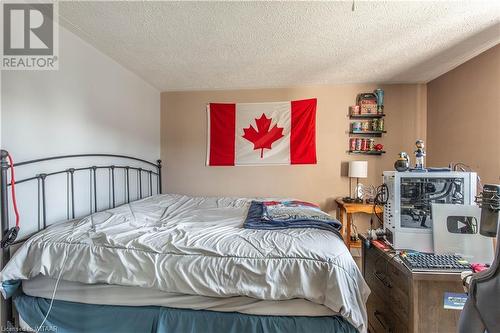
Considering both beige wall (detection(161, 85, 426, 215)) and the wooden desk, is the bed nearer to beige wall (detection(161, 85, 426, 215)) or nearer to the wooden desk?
the wooden desk

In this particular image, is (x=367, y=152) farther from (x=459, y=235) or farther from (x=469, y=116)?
(x=459, y=235)

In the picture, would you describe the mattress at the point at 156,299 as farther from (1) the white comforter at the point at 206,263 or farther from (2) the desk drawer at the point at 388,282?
(2) the desk drawer at the point at 388,282

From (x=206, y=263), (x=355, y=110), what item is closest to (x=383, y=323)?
(x=206, y=263)

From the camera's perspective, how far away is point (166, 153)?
3.22m

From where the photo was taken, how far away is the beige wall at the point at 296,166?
9.64 ft

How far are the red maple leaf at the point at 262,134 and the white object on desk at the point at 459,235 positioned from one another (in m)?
2.09

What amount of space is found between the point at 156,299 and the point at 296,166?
2.31 m

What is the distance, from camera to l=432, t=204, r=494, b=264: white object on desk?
108 centimetres

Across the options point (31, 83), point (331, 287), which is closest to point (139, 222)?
point (31, 83)

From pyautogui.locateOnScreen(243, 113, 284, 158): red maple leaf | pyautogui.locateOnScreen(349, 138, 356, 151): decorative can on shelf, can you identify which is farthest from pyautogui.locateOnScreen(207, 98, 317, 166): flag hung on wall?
pyautogui.locateOnScreen(349, 138, 356, 151): decorative can on shelf

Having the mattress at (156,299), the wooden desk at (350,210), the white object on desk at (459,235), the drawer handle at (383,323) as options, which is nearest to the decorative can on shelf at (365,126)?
the wooden desk at (350,210)

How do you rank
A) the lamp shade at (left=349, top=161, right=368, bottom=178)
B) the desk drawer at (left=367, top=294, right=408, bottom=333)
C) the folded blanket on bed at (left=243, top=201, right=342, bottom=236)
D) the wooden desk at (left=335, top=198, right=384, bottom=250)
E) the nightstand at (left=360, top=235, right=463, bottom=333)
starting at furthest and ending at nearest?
the lamp shade at (left=349, top=161, right=368, bottom=178) < the wooden desk at (left=335, top=198, right=384, bottom=250) < the folded blanket on bed at (left=243, top=201, right=342, bottom=236) < the desk drawer at (left=367, top=294, right=408, bottom=333) < the nightstand at (left=360, top=235, right=463, bottom=333)

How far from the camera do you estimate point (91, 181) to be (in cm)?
197

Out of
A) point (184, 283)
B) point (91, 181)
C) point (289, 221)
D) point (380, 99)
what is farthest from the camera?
point (380, 99)
